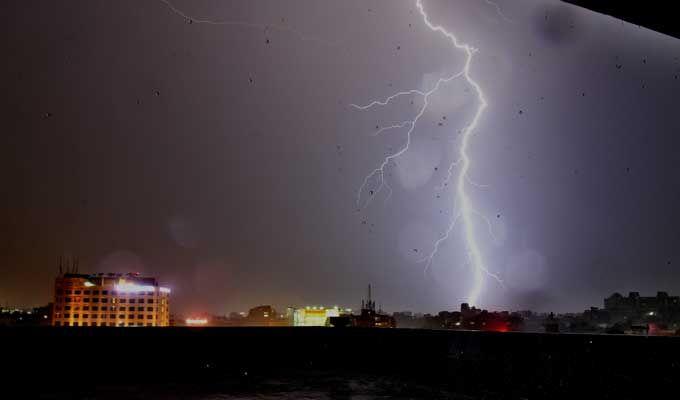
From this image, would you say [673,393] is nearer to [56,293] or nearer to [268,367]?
[268,367]

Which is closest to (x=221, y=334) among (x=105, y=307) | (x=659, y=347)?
(x=659, y=347)

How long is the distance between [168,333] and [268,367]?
1436mm

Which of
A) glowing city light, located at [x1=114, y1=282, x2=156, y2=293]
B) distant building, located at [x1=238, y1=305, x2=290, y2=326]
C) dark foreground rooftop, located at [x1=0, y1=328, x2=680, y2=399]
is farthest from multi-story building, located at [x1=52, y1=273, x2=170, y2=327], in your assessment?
dark foreground rooftop, located at [x1=0, y1=328, x2=680, y2=399]

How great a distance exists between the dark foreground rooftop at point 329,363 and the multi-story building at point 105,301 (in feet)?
494

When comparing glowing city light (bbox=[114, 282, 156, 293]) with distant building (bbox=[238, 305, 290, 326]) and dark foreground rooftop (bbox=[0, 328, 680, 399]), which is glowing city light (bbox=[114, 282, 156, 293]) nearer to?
distant building (bbox=[238, 305, 290, 326])

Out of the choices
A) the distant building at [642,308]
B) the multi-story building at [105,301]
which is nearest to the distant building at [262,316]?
the multi-story building at [105,301]

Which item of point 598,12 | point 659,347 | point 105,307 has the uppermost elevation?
point 598,12

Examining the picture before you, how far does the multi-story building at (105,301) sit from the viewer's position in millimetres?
145750

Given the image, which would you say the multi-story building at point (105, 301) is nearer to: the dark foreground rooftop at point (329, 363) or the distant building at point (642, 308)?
the distant building at point (642, 308)

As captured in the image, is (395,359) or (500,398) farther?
(395,359)

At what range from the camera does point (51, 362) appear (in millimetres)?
6004

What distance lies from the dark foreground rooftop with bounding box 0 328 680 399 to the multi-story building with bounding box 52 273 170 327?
150427 mm

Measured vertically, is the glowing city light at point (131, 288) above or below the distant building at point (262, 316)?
above

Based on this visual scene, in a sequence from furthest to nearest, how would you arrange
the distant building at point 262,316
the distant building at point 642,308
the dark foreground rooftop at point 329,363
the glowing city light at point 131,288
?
the distant building at point 262,316
the glowing city light at point 131,288
the distant building at point 642,308
the dark foreground rooftop at point 329,363
